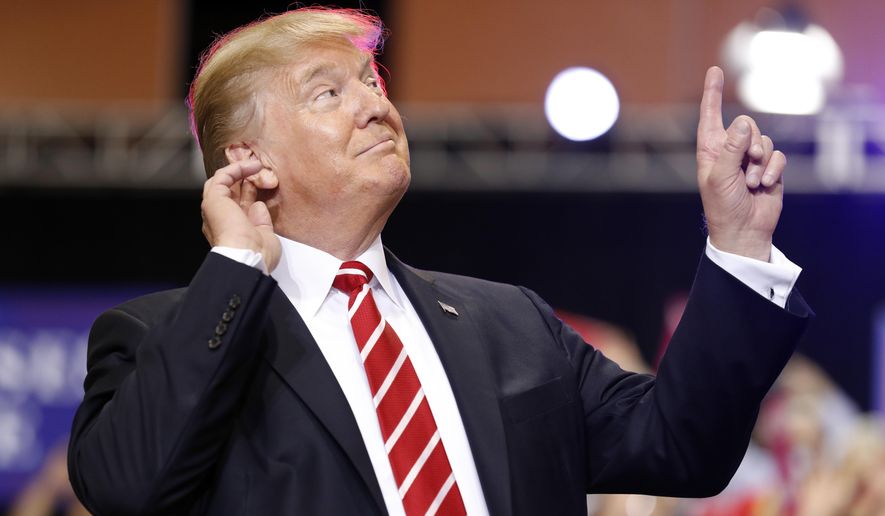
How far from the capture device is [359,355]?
5.83 ft

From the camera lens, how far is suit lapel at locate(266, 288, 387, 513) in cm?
164

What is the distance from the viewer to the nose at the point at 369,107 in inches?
76.5

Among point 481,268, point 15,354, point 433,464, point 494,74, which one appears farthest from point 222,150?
point 494,74

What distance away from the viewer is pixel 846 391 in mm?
6066

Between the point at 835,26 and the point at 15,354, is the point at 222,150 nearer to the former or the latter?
the point at 15,354

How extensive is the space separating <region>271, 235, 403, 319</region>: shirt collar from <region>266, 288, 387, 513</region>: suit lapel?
2.4 inches

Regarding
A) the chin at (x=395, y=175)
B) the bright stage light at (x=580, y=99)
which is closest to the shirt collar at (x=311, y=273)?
the chin at (x=395, y=175)

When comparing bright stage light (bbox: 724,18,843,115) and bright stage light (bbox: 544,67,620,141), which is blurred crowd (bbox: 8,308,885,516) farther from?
bright stage light (bbox: 544,67,620,141)

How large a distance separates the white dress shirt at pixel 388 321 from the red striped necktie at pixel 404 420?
0.07ft

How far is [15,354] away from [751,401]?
5.62 meters

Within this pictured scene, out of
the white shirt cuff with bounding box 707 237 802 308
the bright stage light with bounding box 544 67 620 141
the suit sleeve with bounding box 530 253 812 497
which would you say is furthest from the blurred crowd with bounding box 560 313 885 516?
the white shirt cuff with bounding box 707 237 802 308

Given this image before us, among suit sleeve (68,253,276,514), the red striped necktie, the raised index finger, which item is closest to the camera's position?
suit sleeve (68,253,276,514)

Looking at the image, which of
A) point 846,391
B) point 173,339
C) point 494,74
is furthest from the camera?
point 494,74

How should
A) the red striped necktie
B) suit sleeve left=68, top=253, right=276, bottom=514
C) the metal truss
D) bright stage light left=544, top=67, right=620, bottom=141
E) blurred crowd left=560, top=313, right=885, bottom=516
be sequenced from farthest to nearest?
bright stage light left=544, top=67, right=620, bottom=141 < the metal truss < blurred crowd left=560, top=313, right=885, bottom=516 < the red striped necktie < suit sleeve left=68, top=253, right=276, bottom=514
